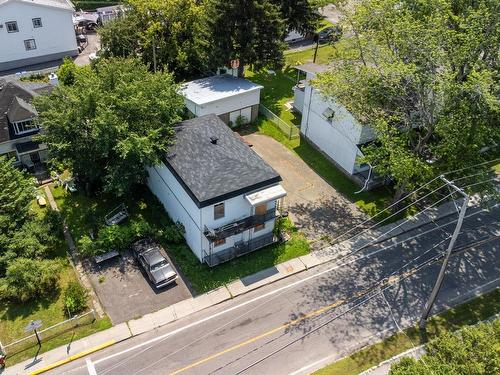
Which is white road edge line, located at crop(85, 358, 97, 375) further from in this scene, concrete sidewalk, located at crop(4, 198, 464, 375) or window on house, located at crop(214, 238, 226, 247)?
window on house, located at crop(214, 238, 226, 247)

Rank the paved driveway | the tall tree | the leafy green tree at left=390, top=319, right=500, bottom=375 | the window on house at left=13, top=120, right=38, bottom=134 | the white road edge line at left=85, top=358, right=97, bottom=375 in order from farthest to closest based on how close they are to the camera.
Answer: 1. the tall tree
2. the window on house at left=13, top=120, right=38, bottom=134
3. the paved driveway
4. the white road edge line at left=85, top=358, right=97, bottom=375
5. the leafy green tree at left=390, top=319, right=500, bottom=375

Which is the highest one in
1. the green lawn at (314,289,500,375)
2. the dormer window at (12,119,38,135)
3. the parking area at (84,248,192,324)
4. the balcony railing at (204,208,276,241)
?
the dormer window at (12,119,38,135)

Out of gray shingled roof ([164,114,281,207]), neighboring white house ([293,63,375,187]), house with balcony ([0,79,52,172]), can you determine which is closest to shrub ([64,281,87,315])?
gray shingled roof ([164,114,281,207])

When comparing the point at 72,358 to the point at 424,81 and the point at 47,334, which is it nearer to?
the point at 47,334

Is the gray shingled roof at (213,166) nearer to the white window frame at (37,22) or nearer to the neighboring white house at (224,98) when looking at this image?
the neighboring white house at (224,98)

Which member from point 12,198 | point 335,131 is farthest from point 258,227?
point 12,198

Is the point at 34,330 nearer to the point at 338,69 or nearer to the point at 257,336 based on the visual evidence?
the point at 257,336

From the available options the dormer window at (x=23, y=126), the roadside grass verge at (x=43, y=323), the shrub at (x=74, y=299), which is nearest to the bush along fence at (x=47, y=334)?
the roadside grass verge at (x=43, y=323)
